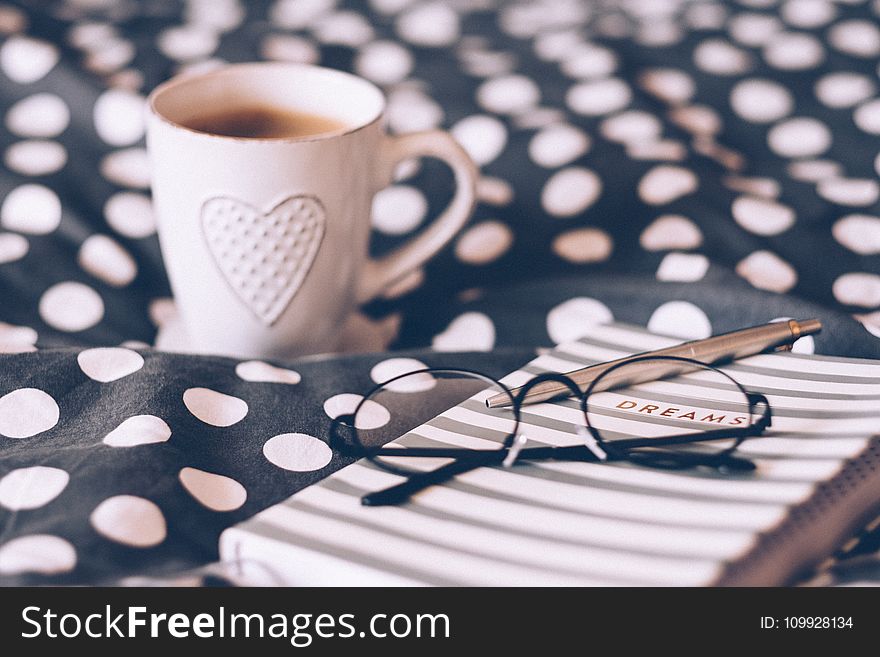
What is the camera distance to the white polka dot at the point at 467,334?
1.77 ft

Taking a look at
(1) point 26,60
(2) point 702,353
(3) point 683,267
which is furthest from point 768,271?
(1) point 26,60

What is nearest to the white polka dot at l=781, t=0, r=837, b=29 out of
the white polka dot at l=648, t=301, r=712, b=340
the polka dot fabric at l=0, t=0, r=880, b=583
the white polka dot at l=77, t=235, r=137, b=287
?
the polka dot fabric at l=0, t=0, r=880, b=583

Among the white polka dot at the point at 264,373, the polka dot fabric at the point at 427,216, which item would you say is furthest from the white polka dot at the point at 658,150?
the white polka dot at the point at 264,373

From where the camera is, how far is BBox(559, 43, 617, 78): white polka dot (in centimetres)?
74

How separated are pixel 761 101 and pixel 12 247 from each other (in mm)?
598

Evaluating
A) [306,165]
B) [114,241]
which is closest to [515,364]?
[306,165]

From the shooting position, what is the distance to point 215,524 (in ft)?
1.13

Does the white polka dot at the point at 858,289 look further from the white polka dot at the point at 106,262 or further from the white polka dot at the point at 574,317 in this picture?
the white polka dot at the point at 106,262

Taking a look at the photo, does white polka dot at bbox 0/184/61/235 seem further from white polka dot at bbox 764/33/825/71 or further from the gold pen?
white polka dot at bbox 764/33/825/71

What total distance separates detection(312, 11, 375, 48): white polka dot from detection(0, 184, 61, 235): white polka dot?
0.31 metres

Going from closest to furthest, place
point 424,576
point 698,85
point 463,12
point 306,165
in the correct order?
point 424,576
point 306,165
point 698,85
point 463,12

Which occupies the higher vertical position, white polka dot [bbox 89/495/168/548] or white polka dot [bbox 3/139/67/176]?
white polka dot [bbox 3/139/67/176]

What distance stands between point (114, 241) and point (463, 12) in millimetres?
453

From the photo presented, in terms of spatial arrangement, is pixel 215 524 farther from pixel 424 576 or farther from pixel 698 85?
pixel 698 85
